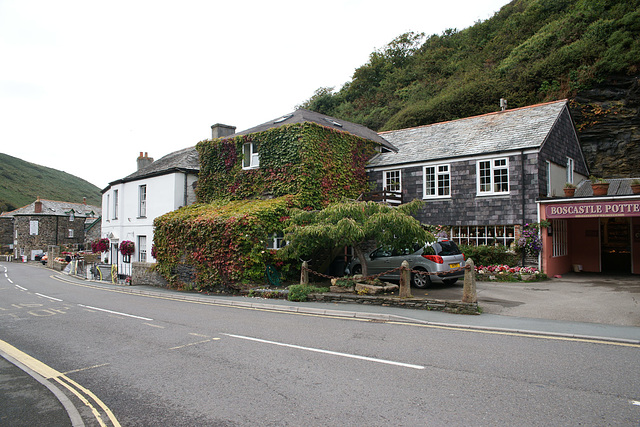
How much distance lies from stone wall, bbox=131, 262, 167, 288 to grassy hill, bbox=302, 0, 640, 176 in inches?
1071

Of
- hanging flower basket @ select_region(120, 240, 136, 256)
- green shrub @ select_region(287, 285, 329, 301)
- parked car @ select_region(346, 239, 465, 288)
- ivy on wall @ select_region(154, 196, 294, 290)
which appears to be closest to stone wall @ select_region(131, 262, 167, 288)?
ivy on wall @ select_region(154, 196, 294, 290)

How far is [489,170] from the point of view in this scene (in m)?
18.6

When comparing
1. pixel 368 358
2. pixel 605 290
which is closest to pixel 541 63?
pixel 605 290

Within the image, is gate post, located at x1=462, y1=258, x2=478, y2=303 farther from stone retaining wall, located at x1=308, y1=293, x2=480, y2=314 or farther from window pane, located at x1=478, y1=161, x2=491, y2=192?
window pane, located at x1=478, y1=161, x2=491, y2=192

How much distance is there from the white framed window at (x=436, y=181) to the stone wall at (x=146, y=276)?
13.7 meters

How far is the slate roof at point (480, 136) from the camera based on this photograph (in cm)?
1827

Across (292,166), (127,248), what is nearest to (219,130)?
(292,166)

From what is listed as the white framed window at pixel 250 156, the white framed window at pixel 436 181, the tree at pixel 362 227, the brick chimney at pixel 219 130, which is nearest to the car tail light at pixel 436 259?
the tree at pixel 362 227

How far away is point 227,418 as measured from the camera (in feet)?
14.5

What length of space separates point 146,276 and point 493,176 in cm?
1758

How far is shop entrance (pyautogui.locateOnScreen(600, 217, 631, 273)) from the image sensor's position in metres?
18.9

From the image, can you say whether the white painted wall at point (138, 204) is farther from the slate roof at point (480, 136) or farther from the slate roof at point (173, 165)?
the slate roof at point (480, 136)

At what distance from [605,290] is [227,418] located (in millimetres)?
13816

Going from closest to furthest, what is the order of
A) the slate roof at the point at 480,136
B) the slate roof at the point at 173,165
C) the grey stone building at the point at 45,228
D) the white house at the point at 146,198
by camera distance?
the slate roof at the point at 480,136, the white house at the point at 146,198, the slate roof at the point at 173,165, the grey stone building at the point at 45,228
